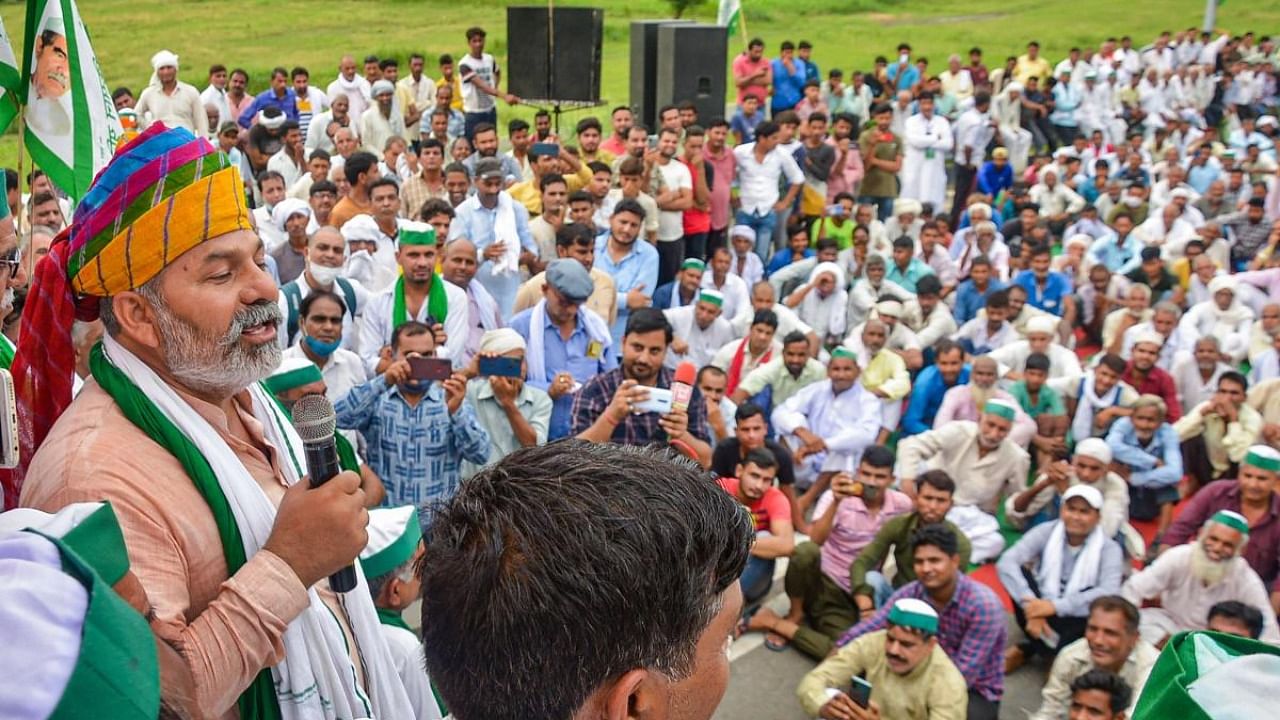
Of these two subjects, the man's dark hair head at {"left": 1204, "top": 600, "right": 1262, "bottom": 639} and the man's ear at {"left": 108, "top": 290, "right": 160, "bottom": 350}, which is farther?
the man's dark hair head at {"left": 1204, "top": 600, "right": 1262, "bottom": 639}

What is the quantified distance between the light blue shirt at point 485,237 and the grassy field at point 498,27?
2.66m

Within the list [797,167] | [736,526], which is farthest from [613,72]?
[736,526]

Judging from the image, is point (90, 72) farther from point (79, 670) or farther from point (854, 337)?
point (854, 337)

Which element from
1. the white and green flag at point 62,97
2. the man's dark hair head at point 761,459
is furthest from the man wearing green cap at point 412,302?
the white and green flag at point 62,97

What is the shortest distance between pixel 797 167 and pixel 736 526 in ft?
33.8

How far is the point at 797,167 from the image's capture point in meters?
11.3

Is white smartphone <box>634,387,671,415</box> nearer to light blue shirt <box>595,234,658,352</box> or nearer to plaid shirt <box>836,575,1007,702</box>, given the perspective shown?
plaid shirt <box>836,575,1007,702</box>

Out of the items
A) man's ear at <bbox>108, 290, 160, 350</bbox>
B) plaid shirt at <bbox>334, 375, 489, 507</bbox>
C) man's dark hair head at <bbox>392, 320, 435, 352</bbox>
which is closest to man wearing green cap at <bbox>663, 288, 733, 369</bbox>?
man's dark hair head at <bbox>392, 320, 435, 352</bbox>

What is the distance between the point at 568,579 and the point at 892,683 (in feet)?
13.0

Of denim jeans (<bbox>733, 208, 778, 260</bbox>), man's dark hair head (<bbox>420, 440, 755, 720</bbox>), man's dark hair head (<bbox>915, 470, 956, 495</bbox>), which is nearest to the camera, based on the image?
man's dark hair head (<bbox>420, 440, 755, 720</bbox>)

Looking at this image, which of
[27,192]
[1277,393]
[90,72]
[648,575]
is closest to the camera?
[648,575]

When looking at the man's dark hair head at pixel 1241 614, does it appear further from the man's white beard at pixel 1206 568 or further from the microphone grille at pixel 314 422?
the microphone grille at pixel 314 422

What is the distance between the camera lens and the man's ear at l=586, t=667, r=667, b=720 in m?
1.26

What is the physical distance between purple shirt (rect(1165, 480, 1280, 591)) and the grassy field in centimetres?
579
